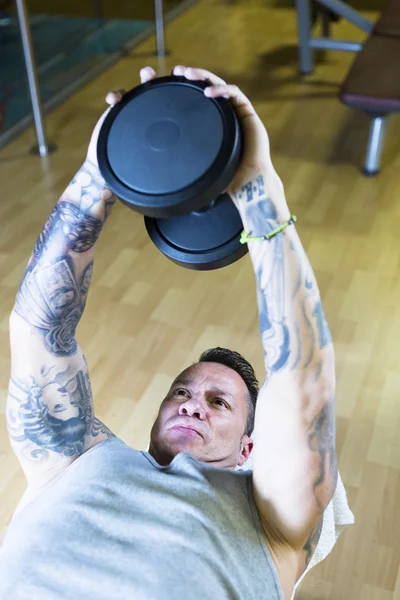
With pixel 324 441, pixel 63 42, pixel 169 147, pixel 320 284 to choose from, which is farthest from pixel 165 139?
pixel 63 42

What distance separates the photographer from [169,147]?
869 millimetres

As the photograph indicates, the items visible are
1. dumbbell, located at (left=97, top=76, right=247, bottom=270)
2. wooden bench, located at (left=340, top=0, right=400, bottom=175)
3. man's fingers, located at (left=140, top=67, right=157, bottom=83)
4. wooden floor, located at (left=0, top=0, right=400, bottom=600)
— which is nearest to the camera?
dumbbell, located at (left=97, top=76, right=247, bottom=270)

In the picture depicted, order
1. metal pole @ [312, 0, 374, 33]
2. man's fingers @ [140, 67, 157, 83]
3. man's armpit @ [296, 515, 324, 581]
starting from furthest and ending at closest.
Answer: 1. metal pole @ [312, 0, 374, 33]
2. man's armpit @ [296, 515, 324, 581]
3. man's fingers @ [140, 67, 157, 83]

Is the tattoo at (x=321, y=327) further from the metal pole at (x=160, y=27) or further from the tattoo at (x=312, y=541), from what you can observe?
the metal pole at (x=160, y=27)

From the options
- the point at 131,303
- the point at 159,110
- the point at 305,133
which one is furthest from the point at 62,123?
the point at 159,110

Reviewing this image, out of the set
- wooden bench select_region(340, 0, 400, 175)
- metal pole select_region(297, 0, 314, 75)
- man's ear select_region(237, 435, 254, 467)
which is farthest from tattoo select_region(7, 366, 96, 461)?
metal pole select_region(297, 0, 314, 75)

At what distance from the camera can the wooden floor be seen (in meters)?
1.66

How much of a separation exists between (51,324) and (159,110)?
0.41 meters

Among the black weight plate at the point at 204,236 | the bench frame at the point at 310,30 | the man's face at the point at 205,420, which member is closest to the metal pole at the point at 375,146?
the bench frame at the point at 310,30

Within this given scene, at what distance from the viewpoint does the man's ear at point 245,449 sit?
1.25 m

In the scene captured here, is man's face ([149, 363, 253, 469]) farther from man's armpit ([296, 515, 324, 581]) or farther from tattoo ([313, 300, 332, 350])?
tattoo ([313, 300, 332, 350])

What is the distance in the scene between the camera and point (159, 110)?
0.90 metres

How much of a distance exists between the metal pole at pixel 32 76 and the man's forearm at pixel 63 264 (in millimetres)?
1911

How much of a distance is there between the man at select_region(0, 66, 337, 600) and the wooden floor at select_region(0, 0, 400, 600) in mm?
528
